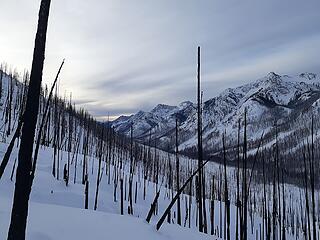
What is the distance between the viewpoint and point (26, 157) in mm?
2490

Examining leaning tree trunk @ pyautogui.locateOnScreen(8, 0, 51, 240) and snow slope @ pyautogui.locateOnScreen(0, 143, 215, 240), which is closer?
leaning tree trunk @ pyautogui.locateOnScreen(8, 0, 51, 240)

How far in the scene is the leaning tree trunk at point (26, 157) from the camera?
7.96 feet

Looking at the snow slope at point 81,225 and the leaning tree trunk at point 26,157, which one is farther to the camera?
the snow slope at point 81,225

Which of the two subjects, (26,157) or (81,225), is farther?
(81,225)

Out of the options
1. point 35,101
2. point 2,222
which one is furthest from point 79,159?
point 35,101

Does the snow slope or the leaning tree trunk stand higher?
the leaning tree trunk

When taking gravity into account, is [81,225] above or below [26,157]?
below

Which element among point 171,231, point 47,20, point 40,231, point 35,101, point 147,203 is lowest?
point 147,203

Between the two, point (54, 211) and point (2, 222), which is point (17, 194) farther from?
point (54, 211)

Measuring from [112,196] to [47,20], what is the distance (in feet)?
47.4

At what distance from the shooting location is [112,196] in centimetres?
1653

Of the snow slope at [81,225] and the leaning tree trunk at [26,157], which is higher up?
the leaning tree trunk at [26,157]

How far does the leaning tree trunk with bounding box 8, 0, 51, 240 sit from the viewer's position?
243 cm

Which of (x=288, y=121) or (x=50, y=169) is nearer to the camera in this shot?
(x=50, y=169)
